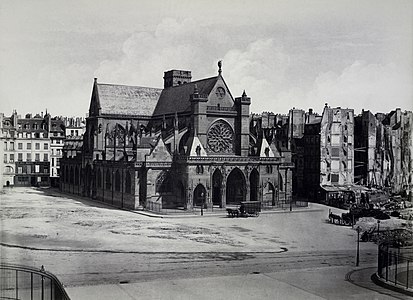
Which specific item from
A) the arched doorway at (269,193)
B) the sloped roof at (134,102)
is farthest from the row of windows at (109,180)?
the arched doorway at (269,193)

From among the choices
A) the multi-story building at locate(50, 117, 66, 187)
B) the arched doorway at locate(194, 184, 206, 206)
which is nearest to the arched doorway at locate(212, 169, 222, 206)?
the arched doorway at locate(194, 184, 206, 206)

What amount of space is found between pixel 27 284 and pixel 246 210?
37.0 ft

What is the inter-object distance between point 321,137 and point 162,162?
7932 mm

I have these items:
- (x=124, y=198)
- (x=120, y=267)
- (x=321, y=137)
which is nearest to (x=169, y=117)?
(x=124, y=198)

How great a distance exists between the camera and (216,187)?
24828 mm

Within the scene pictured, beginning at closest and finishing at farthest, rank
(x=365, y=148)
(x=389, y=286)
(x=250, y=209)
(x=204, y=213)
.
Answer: (x=389, y=286) → (x=250, y=209) → (x=204, y=213) → (x=365, y=148)

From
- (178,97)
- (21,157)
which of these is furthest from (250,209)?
(21,157)

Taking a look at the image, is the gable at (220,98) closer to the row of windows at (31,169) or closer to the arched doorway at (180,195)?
the arched doorway at (180,195)

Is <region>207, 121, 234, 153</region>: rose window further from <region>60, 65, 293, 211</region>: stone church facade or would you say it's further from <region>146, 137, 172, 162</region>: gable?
<region>146, 137, 172, 162</region>: gable

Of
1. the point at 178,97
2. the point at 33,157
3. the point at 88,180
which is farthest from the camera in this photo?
the point at 33,157

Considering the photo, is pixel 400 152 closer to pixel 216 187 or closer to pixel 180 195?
pixel 216 187

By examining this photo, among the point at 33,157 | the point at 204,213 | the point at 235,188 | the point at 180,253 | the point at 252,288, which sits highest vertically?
the point at 33,157

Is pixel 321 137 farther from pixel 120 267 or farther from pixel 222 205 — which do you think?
pixel 120 267

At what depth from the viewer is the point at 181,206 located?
75.9ft
